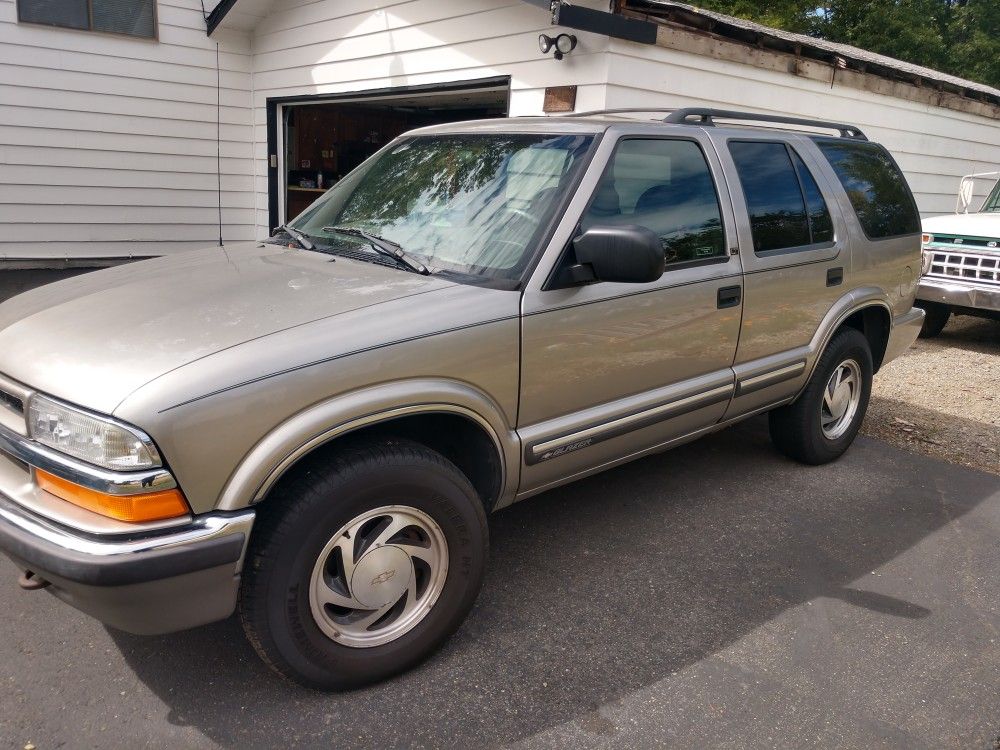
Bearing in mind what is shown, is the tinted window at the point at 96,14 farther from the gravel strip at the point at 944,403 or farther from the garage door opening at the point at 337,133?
the gravel strip at the point at 944,403

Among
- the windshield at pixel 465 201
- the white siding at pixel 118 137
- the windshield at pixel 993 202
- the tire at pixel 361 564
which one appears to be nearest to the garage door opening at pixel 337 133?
the white siding at pixel 118 137

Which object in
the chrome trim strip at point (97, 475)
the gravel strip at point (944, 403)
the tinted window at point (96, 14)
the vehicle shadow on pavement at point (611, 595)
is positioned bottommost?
the vehicle shadow on pavement at point (611, 595)

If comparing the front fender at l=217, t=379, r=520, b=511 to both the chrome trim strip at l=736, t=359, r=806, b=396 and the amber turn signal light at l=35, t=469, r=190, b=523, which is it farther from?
the chrome trim strip at l=736, t=359, r=806, b=396

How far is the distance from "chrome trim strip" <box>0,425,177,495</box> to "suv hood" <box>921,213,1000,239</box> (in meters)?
8.13

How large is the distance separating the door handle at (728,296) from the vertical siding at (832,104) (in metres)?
2.67

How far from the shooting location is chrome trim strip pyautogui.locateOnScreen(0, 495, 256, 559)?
2.19 meters

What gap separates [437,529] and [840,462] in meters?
3.28

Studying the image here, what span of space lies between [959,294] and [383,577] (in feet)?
24.8

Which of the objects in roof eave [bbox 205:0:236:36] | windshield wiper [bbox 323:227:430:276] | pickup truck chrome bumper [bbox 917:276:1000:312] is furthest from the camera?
roof eave [bbox 205:0:236:36]

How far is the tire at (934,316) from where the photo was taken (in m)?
8.80

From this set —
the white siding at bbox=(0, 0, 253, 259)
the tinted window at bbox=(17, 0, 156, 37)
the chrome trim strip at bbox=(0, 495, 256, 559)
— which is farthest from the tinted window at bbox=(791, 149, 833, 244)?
the tinted window at bbox=(17, 0, 156, 37)

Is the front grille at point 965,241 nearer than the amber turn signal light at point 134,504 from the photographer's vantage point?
No

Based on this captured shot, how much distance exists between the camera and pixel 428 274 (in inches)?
120

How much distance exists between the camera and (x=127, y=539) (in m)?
2.21
